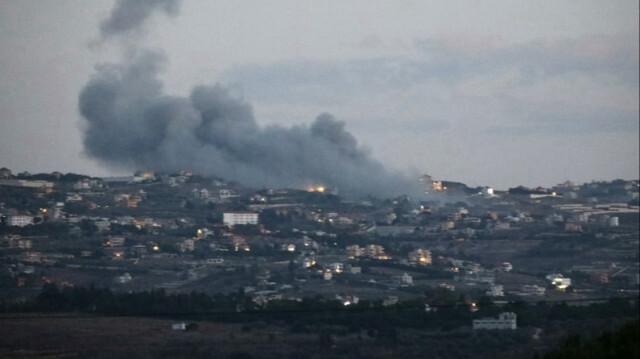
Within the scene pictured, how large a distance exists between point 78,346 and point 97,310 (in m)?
6.21

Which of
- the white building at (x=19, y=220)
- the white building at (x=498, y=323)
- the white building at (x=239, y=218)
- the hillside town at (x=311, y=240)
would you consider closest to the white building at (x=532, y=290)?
the hillside town at (x=311, y=240)

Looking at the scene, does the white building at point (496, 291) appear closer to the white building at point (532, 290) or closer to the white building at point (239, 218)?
the white building at point (532, 290)

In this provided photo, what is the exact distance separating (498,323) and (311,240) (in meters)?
23.7

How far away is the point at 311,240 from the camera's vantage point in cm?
6244

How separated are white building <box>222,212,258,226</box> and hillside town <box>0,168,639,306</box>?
102 millimetres

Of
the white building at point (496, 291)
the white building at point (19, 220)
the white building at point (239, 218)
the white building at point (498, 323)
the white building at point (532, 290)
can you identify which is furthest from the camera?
the white building at point (239, 218)

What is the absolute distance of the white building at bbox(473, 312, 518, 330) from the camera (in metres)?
38.8

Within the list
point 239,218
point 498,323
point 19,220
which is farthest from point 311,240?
point 498,323

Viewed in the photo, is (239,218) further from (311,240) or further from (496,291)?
(496,291)

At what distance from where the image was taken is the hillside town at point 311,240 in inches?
1949

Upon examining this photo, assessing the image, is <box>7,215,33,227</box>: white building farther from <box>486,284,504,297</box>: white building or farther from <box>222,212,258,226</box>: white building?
<box>486,284,504,297</box>: white building

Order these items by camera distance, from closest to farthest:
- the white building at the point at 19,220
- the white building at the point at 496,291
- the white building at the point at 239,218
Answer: the white building at the point at 496,291 < the white building at the point at 19,220 < the white building at the point at 239,218

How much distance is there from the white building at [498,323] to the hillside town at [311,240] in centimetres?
357

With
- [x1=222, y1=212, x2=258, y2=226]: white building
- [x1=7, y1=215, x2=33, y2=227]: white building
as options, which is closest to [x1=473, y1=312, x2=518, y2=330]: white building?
[x1=7, y1=215, x2=33, y2=227]: white building
